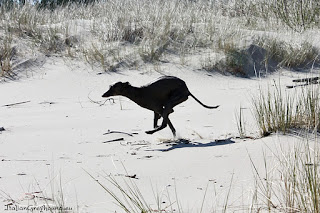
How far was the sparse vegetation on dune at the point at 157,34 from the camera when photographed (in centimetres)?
957

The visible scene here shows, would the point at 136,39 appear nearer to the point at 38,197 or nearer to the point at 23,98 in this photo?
the point at 23,98

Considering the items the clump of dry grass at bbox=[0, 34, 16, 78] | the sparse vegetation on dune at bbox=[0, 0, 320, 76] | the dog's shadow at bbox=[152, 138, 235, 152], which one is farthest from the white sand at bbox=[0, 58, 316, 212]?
the sparse vegetation on dune at bbox=[0, 0, 320, 76]

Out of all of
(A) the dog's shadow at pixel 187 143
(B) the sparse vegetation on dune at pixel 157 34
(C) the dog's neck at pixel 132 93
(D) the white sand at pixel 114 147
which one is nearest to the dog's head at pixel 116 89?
(C) the dog's neck at pixel 132 93

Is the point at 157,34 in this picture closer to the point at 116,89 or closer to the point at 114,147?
the point at 116,89

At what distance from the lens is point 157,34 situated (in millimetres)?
10297

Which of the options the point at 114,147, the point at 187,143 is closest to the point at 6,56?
the point at 114,147

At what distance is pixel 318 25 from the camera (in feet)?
39.1

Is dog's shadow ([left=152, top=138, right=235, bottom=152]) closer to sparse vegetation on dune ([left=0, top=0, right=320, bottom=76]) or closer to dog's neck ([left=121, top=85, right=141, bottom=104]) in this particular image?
dog's neck ([left=121, top=85, right=141, bottom=104])

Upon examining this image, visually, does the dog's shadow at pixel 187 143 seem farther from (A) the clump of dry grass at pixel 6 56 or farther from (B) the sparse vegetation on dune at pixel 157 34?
(A) the clump of dry grass at pixel 6 56

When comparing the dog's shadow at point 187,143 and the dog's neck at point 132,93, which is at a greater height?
the dog's neck at point 132,93

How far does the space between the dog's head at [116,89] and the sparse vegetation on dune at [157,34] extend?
4049 mm

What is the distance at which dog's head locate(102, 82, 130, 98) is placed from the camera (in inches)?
199

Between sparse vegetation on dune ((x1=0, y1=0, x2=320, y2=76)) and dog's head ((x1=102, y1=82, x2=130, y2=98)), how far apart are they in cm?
405

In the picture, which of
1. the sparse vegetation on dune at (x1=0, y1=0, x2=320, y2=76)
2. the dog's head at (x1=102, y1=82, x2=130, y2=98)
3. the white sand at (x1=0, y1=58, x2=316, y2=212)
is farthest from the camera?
the sparse vegetation on dune at (x1=0, y1=0, x2=320, y2=76)
